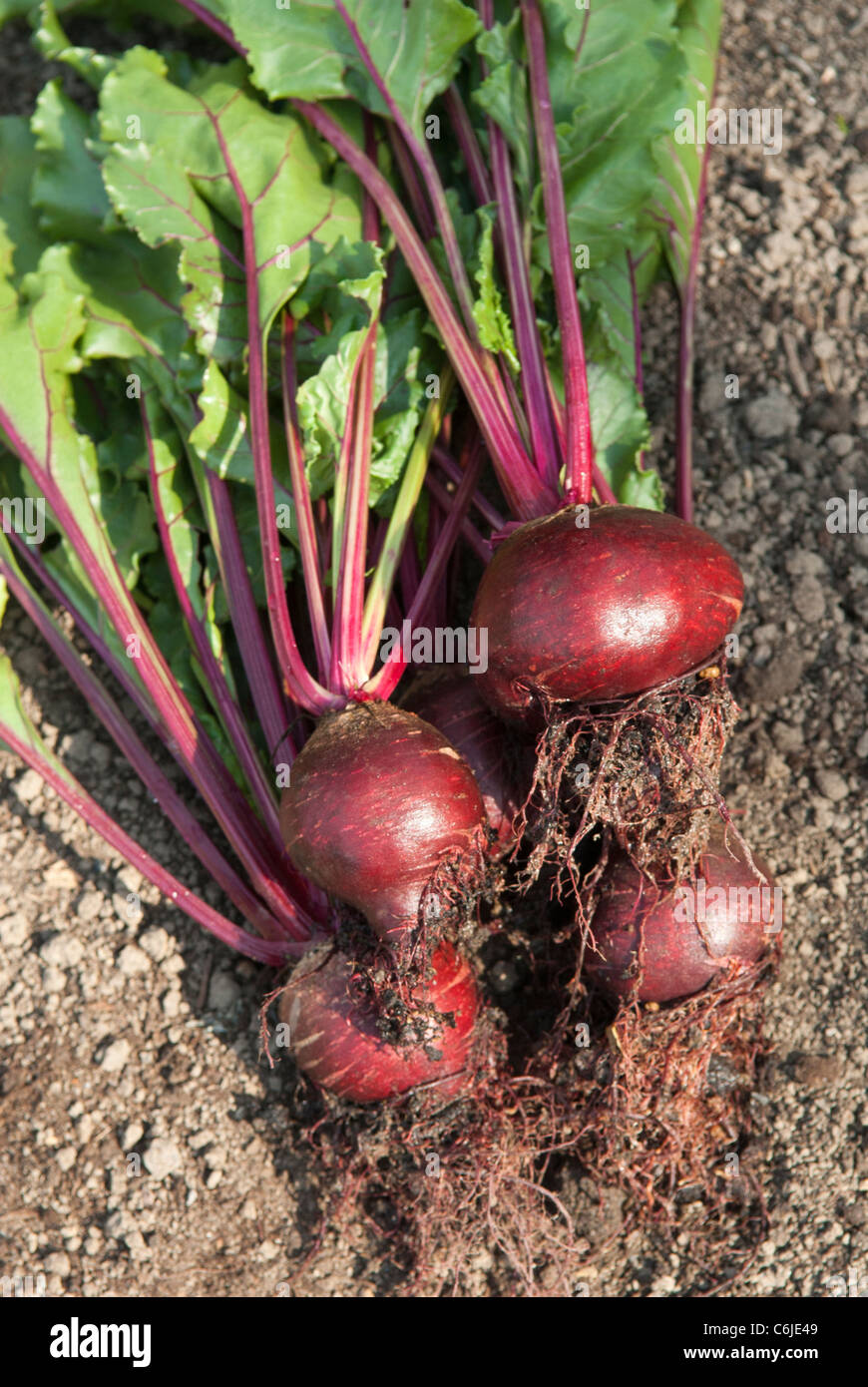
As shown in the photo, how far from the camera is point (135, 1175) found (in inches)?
123

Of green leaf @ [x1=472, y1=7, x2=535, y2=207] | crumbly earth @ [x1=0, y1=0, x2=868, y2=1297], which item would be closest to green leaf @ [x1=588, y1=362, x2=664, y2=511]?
crumbly earth @ [x1=0, y1=0, x2=868, y2=1297]

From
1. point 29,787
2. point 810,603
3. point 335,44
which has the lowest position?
point 29,787

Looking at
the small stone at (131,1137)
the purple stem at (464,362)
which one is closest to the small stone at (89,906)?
the small stone at (131,1137)

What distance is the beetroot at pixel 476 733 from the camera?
295 centimetres

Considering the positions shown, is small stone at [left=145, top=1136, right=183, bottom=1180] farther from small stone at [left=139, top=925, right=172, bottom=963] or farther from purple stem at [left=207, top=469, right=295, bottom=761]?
purple stem at [left=207, top=469, right=295, bottom=761]

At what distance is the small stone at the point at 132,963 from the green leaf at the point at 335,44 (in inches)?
102

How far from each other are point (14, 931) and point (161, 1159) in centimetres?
82

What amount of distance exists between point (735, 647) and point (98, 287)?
2272 mm

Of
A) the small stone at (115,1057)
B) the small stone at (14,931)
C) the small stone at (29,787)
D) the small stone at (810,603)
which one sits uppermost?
the small stone at (810,603)

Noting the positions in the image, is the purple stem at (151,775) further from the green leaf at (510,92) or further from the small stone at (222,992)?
the green leaf at (510,92)

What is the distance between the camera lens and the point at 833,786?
325 centimetres

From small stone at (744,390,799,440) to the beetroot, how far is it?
133 cm

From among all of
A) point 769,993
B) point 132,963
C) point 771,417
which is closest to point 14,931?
point 132,963

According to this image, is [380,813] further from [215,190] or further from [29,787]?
[215,190]
